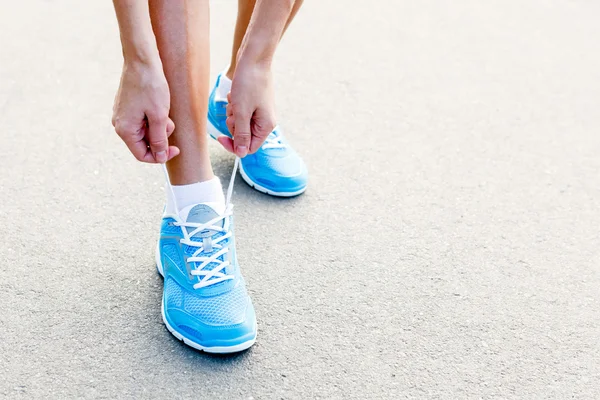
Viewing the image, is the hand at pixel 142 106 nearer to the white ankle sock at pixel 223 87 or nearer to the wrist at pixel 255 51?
the wrist at pixel 255 51

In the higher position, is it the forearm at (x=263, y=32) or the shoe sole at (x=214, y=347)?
the forearm at (x=263, y=32)

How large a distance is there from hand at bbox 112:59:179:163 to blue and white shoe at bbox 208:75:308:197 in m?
0.43

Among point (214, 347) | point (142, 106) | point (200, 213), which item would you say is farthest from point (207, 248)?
point (142, 106)

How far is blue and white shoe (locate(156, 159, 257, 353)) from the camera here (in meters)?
1.07

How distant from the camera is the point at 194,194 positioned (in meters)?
1.14

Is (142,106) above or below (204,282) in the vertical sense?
above

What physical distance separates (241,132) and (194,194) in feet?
0.47

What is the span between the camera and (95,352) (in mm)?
1061

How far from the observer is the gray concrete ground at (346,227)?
107cm

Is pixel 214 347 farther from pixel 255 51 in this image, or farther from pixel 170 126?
pixel 255 51

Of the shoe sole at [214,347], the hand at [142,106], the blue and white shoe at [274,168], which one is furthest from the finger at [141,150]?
the blue and white shoe at [274,168]

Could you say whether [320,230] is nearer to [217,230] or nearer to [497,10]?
[217,230]

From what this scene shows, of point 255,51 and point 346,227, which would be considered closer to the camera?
point 255,51

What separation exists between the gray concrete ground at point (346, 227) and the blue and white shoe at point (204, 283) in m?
0.03
